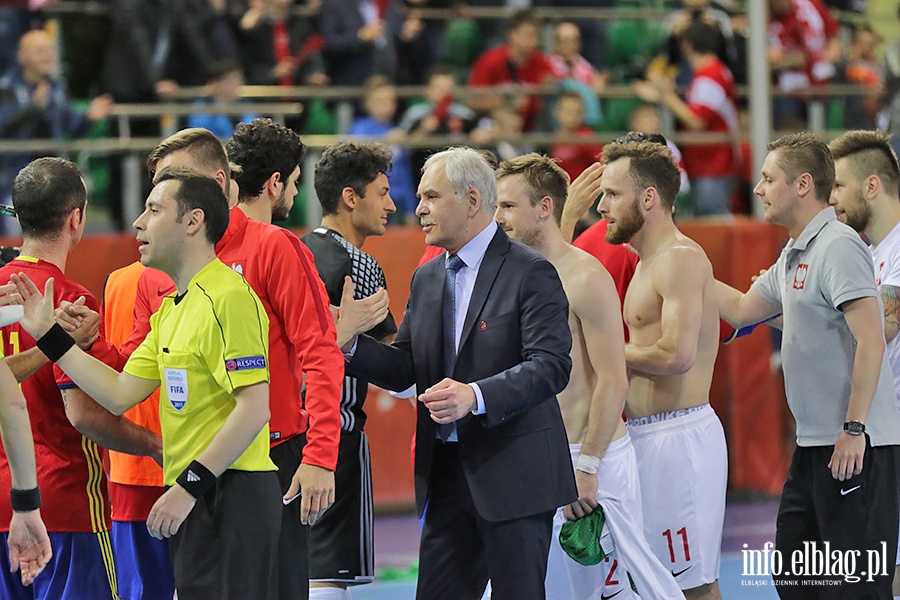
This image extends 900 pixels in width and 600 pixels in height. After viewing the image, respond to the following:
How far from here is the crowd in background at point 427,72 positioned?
1093cm

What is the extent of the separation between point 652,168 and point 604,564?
→ 1802 mm

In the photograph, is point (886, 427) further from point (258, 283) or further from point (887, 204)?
point (258, 283)

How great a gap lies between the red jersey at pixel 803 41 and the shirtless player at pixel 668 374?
9.22 meters

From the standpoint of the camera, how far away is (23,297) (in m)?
3.94

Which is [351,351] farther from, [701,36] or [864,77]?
[864,77]

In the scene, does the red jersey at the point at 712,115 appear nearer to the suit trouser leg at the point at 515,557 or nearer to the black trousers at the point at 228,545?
the suit trouser leg at the point at 515,557

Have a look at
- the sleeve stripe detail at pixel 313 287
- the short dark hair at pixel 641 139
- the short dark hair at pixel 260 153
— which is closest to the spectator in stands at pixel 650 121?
the short dark hair at pixel 641 139

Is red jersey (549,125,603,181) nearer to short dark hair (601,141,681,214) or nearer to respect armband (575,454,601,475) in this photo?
short dark hair (601,141,681,214)

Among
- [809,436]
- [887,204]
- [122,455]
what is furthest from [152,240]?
[887,204]

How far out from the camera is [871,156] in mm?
5852

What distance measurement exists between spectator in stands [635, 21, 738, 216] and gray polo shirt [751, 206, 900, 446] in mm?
6757

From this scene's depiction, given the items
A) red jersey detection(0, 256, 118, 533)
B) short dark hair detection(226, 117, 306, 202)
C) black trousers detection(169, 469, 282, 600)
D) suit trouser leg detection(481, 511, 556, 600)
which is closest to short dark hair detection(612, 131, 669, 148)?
short dark hair detection(226, 117, 306, 202)

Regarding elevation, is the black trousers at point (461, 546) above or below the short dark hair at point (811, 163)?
below

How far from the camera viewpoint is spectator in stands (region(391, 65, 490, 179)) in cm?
1135
